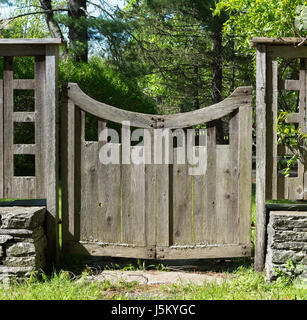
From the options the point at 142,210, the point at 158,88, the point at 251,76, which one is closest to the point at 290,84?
the point at 142,210

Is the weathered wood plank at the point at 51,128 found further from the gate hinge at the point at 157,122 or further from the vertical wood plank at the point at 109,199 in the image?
the gate hinge at the point at 157,122

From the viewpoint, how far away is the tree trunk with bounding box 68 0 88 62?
8.73 metres

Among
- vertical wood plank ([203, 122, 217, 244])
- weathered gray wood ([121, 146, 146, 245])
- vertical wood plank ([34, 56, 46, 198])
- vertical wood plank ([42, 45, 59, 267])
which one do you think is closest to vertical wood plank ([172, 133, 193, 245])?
vertical wood plank ([203, 122, 217, 244])

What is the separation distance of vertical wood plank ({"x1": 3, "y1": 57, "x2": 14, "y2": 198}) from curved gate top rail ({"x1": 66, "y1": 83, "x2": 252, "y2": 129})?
1.64 ft

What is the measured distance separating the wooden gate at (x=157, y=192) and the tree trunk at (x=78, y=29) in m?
5.36

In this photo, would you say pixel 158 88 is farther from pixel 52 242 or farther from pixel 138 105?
pixel 52 242

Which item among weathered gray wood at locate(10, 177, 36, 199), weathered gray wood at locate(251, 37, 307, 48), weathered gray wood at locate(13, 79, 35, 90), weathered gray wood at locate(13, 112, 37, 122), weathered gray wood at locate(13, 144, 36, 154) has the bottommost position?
weathered gray wood at locate(10, 177, 36, 199)

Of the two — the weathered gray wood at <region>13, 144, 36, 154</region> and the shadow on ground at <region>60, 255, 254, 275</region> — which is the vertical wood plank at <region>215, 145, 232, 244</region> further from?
the weathered gray wood at <region>13, 144, 36, 154</region>

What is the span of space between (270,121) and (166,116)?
891 mm

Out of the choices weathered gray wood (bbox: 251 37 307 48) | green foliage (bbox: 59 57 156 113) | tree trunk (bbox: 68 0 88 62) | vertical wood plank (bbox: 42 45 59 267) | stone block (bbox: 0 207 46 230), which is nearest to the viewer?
stone block (bbox: 0 207 46 230)

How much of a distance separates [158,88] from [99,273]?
15.1 meters

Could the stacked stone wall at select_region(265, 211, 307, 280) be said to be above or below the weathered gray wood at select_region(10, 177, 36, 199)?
below

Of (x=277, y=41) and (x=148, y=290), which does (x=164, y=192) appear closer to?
(x=148, y=290)

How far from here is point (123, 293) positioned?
3229 millimetres
